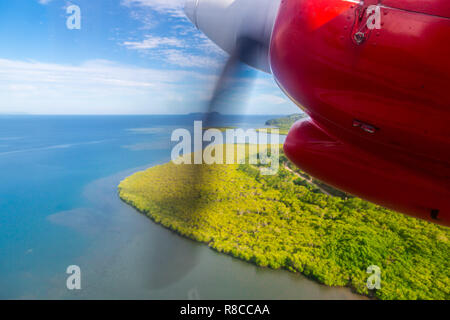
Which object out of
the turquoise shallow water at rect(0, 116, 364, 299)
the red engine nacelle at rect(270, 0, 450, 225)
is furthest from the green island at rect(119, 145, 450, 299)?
the red engine nacelle at rect(270, 0, 450, 225)

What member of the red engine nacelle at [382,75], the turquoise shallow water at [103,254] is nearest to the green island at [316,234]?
the turquoise shallow water at [103,254]

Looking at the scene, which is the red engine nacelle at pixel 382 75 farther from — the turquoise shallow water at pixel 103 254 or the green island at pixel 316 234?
the green island at pixel 316 234

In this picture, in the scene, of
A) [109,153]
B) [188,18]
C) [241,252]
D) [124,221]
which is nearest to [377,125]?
[188,18]

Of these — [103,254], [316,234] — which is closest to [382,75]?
[316,234]

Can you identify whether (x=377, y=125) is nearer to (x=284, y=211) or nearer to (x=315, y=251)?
(x=315, y=251)

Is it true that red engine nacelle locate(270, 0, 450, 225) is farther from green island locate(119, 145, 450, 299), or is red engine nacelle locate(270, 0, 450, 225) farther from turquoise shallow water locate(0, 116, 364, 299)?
green island locate(119, 145, 450, 299)
